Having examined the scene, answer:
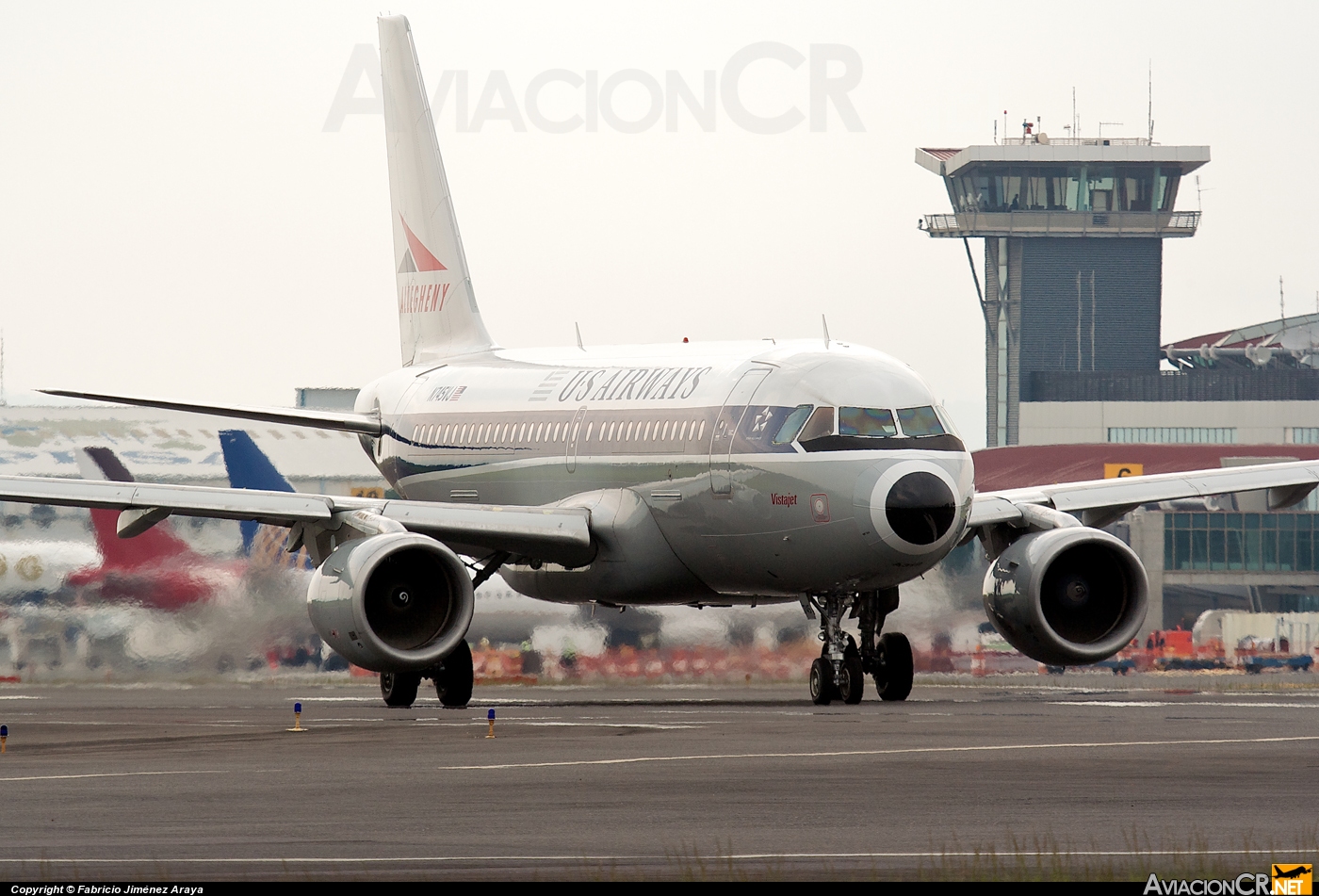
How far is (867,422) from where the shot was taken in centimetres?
2856

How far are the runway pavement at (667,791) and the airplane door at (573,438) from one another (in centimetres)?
408

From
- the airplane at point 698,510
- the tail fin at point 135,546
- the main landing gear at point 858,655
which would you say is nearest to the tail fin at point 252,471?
the tail fin at point 135,546

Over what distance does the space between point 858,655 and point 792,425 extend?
11.9 ft

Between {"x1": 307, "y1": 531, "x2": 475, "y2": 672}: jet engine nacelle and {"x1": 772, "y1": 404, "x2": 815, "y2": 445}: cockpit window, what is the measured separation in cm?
454

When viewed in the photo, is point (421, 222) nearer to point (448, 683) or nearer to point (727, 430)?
point (448, 683)

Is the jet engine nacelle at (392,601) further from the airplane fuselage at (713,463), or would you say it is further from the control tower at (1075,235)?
the control tower at (1075,235)

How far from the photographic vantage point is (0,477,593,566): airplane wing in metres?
29.8

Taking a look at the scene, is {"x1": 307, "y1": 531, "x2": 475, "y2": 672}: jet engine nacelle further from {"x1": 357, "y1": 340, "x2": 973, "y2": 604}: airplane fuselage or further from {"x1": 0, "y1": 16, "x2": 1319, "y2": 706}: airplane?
{"x1": 357, "y1": 340, "x2": 973, "y2": 604}: airplane fuselage

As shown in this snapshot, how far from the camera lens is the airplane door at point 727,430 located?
29891 millimetres

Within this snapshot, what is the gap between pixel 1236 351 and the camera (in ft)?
498

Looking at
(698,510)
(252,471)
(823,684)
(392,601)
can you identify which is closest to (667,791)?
(392,601)

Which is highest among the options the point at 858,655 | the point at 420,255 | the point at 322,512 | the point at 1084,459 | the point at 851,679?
the point at 420,255

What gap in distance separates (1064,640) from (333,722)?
33.5 feet

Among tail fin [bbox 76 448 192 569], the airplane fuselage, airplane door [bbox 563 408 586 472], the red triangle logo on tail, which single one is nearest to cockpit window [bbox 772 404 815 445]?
the airplane fuselage
